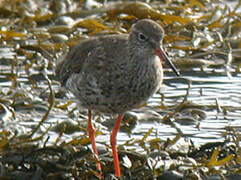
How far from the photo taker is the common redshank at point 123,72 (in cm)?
493

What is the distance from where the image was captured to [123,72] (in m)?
4.95

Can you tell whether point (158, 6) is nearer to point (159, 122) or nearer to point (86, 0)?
point (86, 0)

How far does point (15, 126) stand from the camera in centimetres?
551

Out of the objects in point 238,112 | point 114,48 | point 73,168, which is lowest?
point 238,112

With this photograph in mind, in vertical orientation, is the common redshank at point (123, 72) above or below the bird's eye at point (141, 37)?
below

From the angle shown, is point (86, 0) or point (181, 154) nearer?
point (181, 154)

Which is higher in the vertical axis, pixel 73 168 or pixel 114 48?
pixel 114 48

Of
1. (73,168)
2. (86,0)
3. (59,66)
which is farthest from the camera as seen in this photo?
(86,0)

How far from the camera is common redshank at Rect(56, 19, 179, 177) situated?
493 cm

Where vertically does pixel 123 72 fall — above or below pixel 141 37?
below

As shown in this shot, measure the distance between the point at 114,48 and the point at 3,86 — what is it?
187 cm

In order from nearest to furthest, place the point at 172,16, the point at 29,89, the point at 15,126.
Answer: the point at 15,126 → the point at 29,89 → the point at 172,16

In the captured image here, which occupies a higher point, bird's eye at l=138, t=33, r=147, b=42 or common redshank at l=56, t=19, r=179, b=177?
bird's eye at l=138, t=33, r=147, b=42

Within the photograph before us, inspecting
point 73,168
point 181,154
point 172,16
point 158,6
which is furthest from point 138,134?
point 158,6
